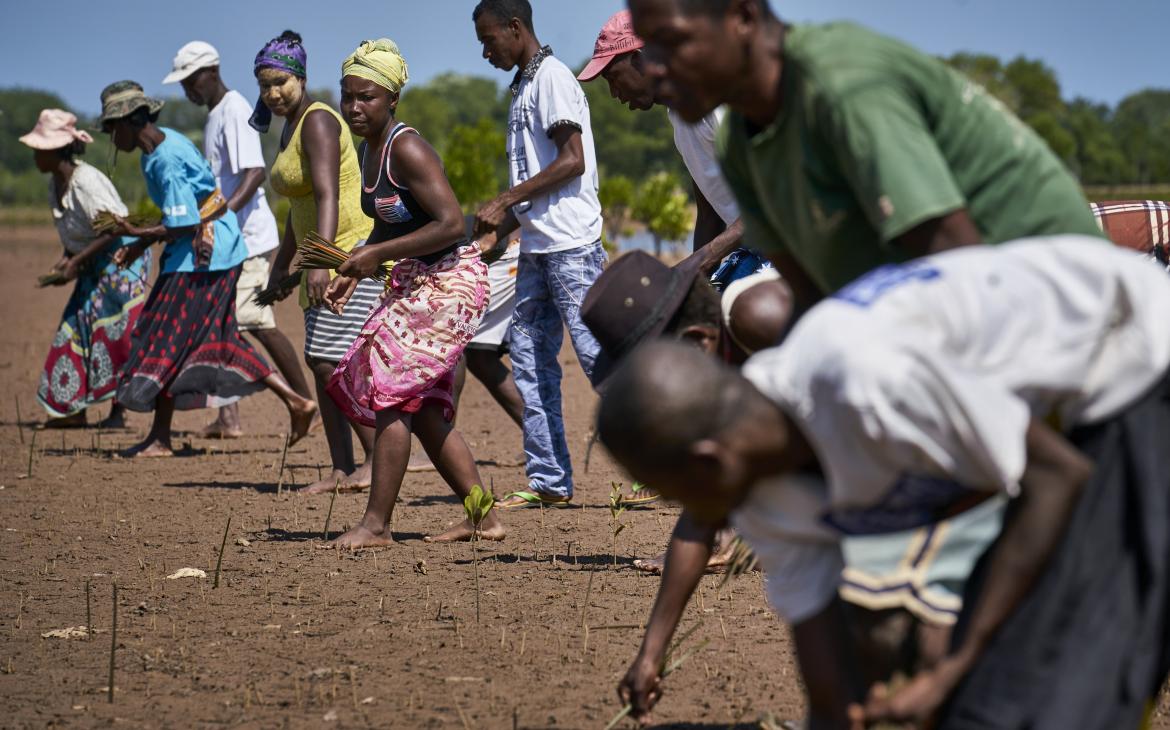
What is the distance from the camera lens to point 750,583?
17.3 feet

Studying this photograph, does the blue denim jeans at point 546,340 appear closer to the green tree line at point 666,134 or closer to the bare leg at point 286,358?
the bare leg at point 286,358

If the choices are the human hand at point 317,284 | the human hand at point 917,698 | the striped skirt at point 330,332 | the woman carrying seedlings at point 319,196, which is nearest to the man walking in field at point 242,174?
the woman carrying seedlings at point 319,196

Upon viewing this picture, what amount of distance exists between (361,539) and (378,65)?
192cm

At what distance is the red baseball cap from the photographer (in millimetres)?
5941

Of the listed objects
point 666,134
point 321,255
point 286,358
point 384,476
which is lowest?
point 666,134

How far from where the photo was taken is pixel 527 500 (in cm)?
688

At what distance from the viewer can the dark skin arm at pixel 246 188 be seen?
8.99 metres

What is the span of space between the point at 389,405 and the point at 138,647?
1528 mm

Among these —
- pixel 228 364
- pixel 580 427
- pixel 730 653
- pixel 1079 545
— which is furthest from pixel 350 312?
pixel 1079 545

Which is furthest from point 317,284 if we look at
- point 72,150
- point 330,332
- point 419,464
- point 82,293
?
point 72,150

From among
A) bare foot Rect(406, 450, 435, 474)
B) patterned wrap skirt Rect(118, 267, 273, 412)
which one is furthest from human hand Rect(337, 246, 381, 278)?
patterned wrap skirt Rect(118, 267, 273, 412)

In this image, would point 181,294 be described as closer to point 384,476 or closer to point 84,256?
point 84,256

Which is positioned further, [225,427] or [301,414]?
[225,427]

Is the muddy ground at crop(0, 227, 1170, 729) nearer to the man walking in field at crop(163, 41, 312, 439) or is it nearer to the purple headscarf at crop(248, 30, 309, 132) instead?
the man walking in field at crop(163, 41, 312, 439)
